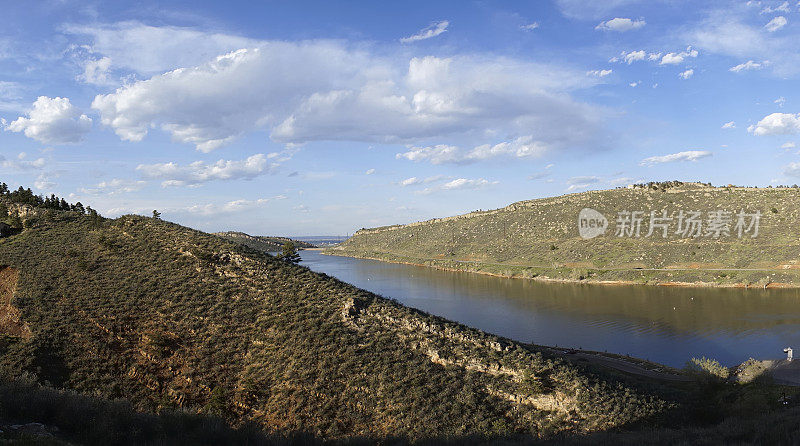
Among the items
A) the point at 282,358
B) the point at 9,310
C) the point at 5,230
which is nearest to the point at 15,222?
the point at 5,230

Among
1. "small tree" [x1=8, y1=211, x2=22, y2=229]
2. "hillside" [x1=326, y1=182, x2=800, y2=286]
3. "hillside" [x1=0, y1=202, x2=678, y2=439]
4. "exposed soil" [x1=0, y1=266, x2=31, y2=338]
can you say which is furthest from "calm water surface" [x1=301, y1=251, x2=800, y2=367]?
"small tree" [x1=8, y1=211, x2=22, y2=229]

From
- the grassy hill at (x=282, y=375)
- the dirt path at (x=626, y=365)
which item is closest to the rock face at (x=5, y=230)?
the grassy hill at (x=282, y=375)

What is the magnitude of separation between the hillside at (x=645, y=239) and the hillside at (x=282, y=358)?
5561cm

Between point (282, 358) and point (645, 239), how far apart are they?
77065 millimetres

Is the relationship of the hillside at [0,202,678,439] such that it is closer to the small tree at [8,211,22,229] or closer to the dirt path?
the small tree at [8,211,22,229]

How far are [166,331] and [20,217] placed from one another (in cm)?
2635

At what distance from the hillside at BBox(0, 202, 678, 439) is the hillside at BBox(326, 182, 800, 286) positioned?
55609 mm

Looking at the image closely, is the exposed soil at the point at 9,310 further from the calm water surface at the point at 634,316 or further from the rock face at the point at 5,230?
the calm water surface at the point at 634,316

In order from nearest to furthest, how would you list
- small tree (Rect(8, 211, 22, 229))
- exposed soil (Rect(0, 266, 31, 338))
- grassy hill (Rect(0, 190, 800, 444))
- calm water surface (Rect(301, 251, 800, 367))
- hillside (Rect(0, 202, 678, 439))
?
grassy hill (Rect(0, 190, 800, 444))
hillside (Rect(0, 202, 678, 439))
exposed soil (Rect(0, 266, 31, 338))
small tree (Rect(8, 211, 22, 229))
calm water surface (Rect(301, 251, 800, 367))

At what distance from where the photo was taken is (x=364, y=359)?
17609mm

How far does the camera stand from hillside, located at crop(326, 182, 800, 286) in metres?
61.3

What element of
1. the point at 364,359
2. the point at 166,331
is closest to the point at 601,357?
the point at 364,359

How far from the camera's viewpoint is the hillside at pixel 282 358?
48.7 ft

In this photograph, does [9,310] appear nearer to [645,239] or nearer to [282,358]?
[282,358]
